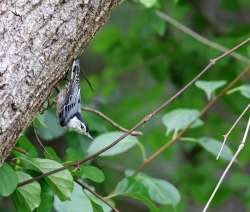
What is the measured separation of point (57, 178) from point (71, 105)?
266 mm

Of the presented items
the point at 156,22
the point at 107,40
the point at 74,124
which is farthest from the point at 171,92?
the point at 74,124

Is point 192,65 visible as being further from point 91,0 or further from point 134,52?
point 91,0

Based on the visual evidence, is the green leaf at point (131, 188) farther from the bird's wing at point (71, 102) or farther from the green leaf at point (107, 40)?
the green leaf at point (107, 40)

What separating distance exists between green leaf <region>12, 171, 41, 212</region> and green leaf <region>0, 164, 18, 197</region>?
0.06m

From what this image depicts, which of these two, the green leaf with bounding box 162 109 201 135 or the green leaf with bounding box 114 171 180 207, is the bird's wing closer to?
the green leaf with bounding box 114 171 180 207

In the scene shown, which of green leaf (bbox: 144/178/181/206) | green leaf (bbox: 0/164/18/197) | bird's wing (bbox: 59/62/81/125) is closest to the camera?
green leaf (bbox: 0/164/18/197)

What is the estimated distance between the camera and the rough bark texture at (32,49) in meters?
1.77

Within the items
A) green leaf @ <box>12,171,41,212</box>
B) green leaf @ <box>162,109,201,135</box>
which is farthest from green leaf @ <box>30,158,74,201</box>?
green leaf @ <box>162,109,201,135</box>

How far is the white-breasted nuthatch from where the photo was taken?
2.13 metres

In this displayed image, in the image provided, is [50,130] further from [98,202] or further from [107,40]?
[107,40]

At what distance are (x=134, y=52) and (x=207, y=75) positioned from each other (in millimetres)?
447

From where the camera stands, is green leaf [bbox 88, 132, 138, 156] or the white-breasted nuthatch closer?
the white-breasted nuthatch

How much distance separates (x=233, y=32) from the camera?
154 inches

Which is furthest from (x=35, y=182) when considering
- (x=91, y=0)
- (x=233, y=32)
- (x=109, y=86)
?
(x=233, y=32)
